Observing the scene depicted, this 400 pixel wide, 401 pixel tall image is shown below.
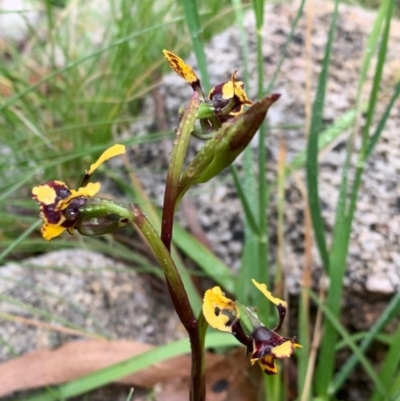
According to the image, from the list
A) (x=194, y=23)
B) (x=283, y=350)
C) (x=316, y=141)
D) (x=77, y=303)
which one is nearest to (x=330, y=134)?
(x=316, y=141)

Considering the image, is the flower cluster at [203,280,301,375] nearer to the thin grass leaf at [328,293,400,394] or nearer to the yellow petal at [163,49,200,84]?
the yellow petal at [163,49,200,84]

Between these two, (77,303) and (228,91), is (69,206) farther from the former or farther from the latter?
(77,303)

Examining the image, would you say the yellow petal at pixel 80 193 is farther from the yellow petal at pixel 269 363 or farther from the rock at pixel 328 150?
the rock at pixel 328 150

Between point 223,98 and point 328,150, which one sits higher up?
point 223,98

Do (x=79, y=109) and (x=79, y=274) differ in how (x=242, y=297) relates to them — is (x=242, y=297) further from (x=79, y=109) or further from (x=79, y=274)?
(x=79, y=109)

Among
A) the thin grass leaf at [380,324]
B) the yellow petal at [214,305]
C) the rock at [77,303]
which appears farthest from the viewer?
the rock at [77,303]

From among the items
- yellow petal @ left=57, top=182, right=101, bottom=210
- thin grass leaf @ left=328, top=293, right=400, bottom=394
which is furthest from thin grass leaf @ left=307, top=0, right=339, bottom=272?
yellow petal @ left=57, top=182, right=101, bottom=210

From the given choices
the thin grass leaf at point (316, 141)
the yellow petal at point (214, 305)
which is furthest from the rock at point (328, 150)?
the yellow petal at point (214, 305)
